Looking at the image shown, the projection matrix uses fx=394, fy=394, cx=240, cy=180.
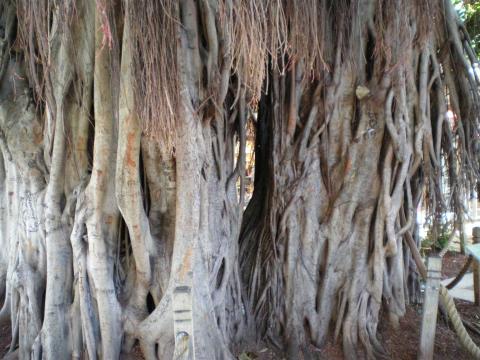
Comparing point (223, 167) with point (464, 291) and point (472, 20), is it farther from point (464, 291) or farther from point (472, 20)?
point (464, 291)

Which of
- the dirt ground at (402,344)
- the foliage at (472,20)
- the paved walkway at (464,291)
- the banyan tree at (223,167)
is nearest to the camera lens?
the banyan tree at (223,167)

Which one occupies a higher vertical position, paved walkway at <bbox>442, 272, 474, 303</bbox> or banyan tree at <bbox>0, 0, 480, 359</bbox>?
banyan tree at <bbox>0, 0, 480, 359</bbox>

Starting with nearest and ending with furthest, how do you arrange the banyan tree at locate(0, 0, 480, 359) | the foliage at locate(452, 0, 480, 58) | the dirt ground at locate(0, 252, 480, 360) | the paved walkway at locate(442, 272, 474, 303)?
1. the banyan tree at locate(0, 0, 480, 359)
2. the dirt ground at locate(0, 252, 480, 360)
3. the foliage at locate(452, 0, 480, 58)
4. the paved walkway at locate(442, 272, 474, 303)

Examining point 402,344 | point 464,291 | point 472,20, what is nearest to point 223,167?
point 402,344

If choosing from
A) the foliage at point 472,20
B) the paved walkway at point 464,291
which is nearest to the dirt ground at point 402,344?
the paved walkway at point 464,291

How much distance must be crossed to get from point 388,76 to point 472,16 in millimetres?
1788

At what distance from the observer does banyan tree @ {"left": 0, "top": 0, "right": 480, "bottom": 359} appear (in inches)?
82.0

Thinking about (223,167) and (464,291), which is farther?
(464,291)

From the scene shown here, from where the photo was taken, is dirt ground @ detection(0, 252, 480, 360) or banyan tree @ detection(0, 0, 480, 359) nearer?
banyan tree @ detection(0, 0, 480, 359)

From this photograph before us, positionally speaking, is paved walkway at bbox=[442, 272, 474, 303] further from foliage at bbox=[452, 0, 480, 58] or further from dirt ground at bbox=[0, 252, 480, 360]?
foliage at bbox=[452, 0, 480, 58]

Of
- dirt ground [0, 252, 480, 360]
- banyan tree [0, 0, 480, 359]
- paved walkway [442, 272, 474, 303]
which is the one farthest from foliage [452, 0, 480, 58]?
dirt ground [0, 252, 480, 360]

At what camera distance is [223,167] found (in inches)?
98.7

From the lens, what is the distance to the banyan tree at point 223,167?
208 centimetres

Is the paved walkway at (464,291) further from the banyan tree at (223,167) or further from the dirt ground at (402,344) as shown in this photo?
the banyan tree at (223,167)
